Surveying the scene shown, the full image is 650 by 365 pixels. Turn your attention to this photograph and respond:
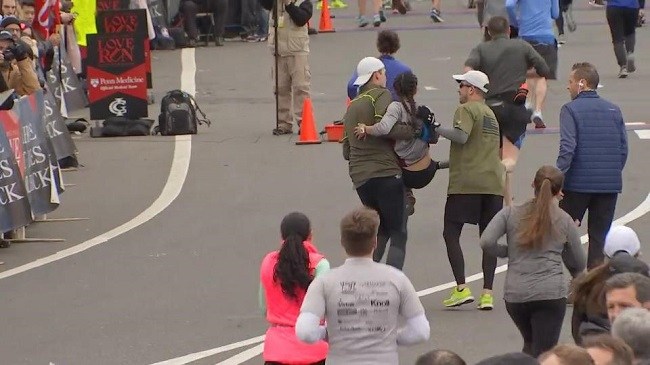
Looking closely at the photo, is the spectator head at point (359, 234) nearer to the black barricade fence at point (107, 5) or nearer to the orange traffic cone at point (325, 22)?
the black barricade fence at point (107, 5)

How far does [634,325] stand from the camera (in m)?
6.35

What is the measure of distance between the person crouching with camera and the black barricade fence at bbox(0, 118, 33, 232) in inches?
41.9

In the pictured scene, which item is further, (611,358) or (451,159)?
(451,159)

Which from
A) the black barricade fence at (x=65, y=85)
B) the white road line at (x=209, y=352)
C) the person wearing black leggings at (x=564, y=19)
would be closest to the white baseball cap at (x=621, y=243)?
the white road line at (x=209, y=352)

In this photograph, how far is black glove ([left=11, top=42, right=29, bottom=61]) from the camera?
634 inches

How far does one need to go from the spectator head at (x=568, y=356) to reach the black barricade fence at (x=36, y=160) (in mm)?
10344

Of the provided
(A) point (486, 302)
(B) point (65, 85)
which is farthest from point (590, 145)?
(B) point (65, 85)

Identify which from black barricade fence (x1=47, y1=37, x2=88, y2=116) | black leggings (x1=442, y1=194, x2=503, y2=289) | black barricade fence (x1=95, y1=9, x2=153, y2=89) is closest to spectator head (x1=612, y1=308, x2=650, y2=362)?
black leggings (x1=442, y1=194, x2=503, y2=289)

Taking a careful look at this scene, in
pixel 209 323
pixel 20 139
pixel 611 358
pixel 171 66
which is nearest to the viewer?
pixel 611 358

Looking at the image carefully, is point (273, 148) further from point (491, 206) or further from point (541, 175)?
point (541, 175)

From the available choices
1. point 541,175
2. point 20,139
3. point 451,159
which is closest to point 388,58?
point 451,159

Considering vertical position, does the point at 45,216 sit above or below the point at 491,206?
below

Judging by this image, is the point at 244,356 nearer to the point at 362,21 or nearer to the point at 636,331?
the point at 636,331

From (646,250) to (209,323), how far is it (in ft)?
13.6
